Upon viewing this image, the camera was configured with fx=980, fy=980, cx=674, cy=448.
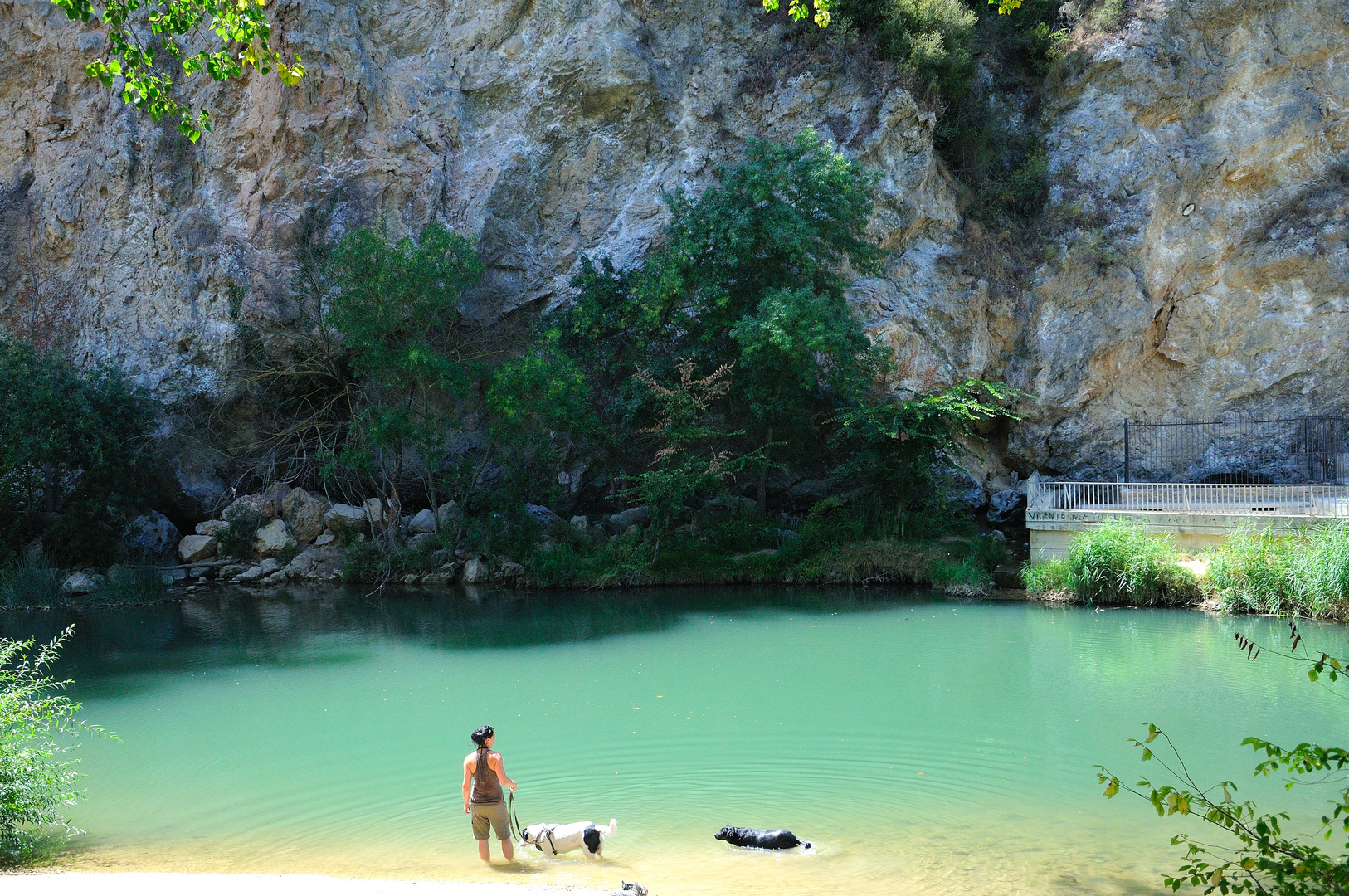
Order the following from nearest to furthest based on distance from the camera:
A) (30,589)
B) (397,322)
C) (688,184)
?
(30,589), (397,322), (688,184)

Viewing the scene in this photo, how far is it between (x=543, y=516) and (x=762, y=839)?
15.6m

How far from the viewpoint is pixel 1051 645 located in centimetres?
1331

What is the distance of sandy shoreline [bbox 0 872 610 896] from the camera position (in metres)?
5.52

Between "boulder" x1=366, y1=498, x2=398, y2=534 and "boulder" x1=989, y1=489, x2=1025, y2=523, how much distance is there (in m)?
14.3

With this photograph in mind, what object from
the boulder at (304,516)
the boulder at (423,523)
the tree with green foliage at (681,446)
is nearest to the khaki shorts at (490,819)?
the tree with green foliage at (681,446)

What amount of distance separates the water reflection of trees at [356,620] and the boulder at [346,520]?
227 centimetres

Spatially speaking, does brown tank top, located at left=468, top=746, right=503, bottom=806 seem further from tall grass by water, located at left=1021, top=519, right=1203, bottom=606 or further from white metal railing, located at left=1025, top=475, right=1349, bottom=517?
white metal railing, located at left=1025, top=475, right=1349, bottom=517

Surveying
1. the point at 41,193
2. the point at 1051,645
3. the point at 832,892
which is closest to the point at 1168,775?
the point at 832,892

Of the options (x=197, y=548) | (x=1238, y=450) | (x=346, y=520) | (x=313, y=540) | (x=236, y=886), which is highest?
(x=1238, y=450)

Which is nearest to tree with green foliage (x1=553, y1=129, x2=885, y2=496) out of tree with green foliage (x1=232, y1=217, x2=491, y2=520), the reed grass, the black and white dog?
tree with green foliage (x1=232, y1=217, x2=491, y2=520)

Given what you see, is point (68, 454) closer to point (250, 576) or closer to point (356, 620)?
point (250, 576)

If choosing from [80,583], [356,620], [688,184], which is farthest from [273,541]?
[688,184]

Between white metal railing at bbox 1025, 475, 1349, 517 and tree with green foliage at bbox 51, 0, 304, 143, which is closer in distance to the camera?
tree with green foliage at bbox 51, 0, 304, 143

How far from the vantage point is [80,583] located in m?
19.4
